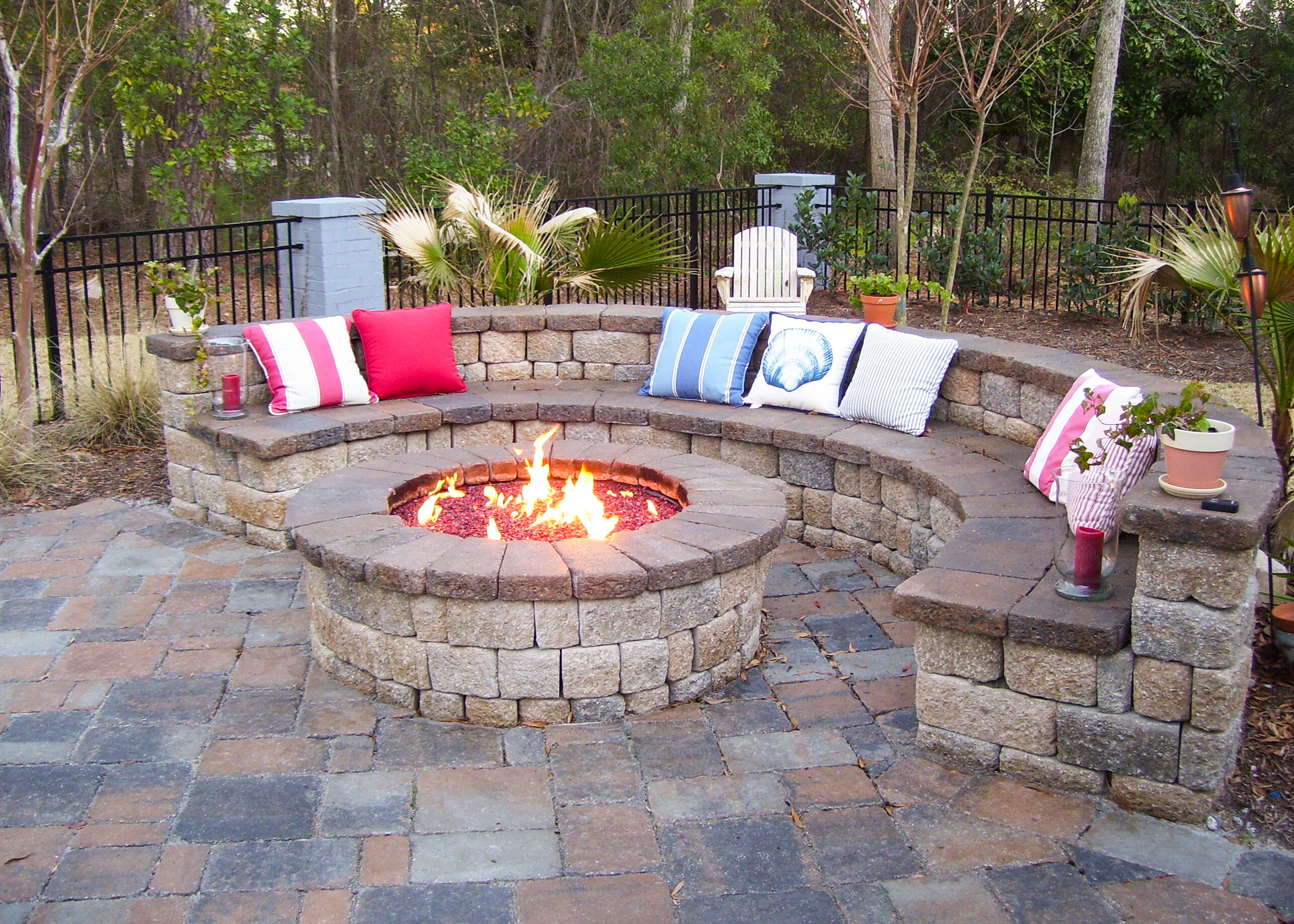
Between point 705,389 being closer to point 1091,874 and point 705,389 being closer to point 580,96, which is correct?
point 1091,874

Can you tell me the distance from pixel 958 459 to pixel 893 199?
7.98 metres

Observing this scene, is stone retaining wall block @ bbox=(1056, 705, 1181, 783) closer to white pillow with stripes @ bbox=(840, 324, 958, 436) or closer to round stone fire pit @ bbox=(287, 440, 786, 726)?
round stone fire pit @ bbox=(287, 440, 786, 726)

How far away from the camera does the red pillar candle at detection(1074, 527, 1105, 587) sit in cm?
333

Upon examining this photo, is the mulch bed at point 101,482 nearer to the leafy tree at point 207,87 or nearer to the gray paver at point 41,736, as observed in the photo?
the gray paver at point 41,736

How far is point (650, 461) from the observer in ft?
15.3

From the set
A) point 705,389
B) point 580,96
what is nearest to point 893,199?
point 580,96

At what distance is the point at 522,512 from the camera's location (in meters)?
4.29

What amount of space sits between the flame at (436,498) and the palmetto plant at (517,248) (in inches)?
91.4

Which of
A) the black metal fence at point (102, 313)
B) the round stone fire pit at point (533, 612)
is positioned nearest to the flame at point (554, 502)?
the round stone fire pit at point (533, 612)

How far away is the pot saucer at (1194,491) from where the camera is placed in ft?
9.90

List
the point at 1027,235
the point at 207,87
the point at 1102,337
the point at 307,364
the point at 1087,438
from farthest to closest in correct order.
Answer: the point at 1027,235 → the point at 207,87 → the point at 1102,337 → the point at 307,364 → the point at 1087,438

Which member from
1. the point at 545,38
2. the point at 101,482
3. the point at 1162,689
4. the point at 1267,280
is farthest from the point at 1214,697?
the point at 545,38

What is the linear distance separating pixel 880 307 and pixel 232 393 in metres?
3.27

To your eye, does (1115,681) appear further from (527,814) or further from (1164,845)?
(527,814)
